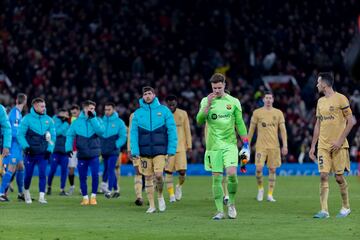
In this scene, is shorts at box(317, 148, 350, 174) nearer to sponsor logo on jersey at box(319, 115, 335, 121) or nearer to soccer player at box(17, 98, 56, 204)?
sponsor logo on jersey at box(319, 115, 335, 121)

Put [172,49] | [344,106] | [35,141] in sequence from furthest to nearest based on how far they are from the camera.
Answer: [172,49] < [35,141] < [344,106]

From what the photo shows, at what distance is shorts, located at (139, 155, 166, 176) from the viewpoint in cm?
1919

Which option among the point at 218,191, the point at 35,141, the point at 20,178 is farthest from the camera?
the point at 20,178

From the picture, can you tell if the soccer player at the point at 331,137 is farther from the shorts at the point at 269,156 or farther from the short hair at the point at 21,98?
the short hair at the point at 21,98

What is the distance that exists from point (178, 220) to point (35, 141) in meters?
6.26

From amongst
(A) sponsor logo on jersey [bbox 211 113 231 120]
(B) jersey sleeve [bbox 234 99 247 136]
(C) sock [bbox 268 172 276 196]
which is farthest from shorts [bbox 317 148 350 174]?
(C) sock [bbox 268 172 276 196]

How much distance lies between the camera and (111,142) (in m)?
25.0

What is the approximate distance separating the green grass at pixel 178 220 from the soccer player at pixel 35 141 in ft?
2.01

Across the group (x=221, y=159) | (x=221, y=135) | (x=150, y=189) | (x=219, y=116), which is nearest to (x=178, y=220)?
(x=221, y=159)

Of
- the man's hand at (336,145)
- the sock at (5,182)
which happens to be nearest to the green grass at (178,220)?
the sock at (5,182)

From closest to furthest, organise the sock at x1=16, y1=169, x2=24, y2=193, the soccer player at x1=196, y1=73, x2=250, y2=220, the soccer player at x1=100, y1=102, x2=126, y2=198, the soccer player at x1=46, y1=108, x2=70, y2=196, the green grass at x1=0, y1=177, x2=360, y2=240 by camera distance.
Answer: the green grass at x1=0, y1=177, x2=360, y2=240 → the soccer player at x1=196, y1=73, x2=250, y2=220 → the sock at x1=16, y1=169, x2=24, y2=193 → the soccer player at x1=100, y1=102, x2=126, y2=198 → the soccer player at x1=46, y1=108, x2=70, y2=196

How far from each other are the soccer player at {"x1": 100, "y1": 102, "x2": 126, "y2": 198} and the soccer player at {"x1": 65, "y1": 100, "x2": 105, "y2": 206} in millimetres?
2113

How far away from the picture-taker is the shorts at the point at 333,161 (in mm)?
17453

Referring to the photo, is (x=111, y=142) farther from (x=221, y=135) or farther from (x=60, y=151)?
(x=221, y=135)
